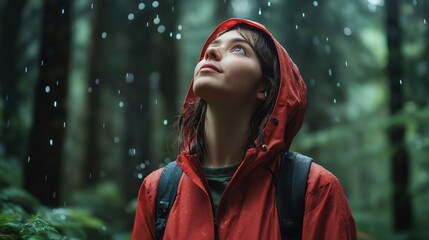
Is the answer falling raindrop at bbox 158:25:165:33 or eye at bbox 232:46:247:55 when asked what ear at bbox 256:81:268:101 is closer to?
eye at bbox 232:46:247:55

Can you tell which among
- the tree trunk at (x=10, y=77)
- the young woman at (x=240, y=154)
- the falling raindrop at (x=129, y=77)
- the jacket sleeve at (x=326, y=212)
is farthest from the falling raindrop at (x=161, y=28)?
the jacket sleeve at (x=326, y=212)

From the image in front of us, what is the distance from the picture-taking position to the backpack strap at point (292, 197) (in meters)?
3.03

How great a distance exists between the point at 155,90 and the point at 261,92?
18731mm

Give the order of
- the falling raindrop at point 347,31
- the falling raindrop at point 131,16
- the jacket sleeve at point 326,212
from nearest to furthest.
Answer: the jacket sleeve at point 326,212 → the falling raindrop at point 347,31 → the falling raindrop at point 131,16

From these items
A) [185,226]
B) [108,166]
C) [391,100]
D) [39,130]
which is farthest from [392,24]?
[108,166]

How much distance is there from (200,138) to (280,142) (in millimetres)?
679

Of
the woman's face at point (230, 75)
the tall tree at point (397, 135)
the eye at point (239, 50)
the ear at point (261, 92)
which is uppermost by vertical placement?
the eye at point (239, 50)

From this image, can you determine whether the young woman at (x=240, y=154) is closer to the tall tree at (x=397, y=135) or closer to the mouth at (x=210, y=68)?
the mouth at (x=210, y=68)

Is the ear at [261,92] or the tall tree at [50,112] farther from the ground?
the ear at [261,92]

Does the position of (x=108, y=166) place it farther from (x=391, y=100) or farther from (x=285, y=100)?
(x=285, y=100)

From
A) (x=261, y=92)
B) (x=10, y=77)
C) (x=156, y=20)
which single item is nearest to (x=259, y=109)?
(x=261, y=92)

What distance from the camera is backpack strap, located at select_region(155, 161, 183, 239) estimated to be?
333cm

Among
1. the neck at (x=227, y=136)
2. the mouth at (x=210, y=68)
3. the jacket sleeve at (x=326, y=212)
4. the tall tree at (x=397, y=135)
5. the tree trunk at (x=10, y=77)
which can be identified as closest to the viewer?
the jacket sleeve at (x=326, y=212)

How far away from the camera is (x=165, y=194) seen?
135 inches
